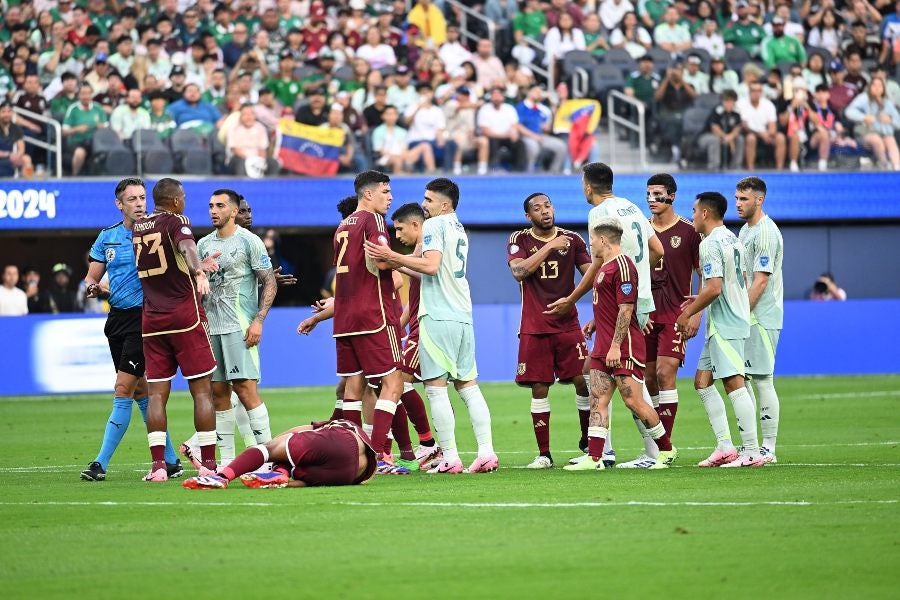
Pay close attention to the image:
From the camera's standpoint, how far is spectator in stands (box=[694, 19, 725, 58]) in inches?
1143

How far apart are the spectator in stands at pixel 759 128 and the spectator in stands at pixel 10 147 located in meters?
13.0

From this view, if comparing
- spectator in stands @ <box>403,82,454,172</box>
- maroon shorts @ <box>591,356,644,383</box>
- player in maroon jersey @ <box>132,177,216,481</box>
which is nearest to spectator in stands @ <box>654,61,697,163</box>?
spectator in stands @ <box>403,82,454,172</box>

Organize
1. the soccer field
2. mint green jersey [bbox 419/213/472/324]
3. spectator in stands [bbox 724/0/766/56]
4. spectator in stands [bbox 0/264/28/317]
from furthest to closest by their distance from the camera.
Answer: spectator in stands [bbox 724/0/766/56], spectator in stands [bbox 0/264/28/317], mint green jersey [bbox 419/213/472/324], the soccer field

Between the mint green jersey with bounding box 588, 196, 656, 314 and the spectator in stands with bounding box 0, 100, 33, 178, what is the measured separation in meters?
15.0

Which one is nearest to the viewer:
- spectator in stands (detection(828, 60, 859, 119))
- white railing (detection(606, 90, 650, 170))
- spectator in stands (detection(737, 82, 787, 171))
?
white railing (detection(606, 90, 650, 170))

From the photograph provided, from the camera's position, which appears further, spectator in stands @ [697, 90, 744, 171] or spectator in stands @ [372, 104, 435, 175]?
spectator in stands @ [697, 90, 744, 171]

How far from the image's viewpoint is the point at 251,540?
7.75 meters

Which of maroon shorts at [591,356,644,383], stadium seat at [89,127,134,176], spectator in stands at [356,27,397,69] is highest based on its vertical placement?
spectator in stands at [356,27,397,69]

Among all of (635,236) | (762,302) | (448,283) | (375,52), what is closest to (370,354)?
(448,283)

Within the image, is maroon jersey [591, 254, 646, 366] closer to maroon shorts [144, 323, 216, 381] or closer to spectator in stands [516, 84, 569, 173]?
maroon shorts [144, 323, 216, 381]

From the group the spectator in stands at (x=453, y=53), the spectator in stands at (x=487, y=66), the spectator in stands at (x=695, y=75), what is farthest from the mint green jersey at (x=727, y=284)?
the spectator in stands at (x=453, y=53)

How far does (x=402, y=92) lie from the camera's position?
85.0ft

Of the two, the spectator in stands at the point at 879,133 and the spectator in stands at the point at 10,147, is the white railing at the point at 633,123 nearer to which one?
the spectator in stands at the point at 879,133

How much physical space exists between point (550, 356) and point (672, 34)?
18.1m
